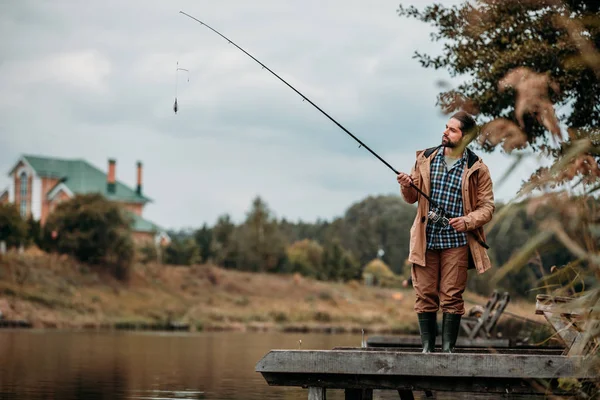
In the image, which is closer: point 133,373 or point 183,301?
point 133,373

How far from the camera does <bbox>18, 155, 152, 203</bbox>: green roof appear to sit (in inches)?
2699

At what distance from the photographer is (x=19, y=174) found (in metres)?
70.1

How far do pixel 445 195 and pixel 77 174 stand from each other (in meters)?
64.9

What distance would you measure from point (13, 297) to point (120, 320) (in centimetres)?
427

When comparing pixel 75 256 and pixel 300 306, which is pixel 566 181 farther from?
pixel 75 256

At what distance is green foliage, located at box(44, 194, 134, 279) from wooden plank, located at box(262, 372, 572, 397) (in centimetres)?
4262

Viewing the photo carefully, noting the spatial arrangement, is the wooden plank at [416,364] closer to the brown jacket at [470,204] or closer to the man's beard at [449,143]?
the brown jacket at [470,204]

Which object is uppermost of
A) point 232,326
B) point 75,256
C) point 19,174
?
point 19,174

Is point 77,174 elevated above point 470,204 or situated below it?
above

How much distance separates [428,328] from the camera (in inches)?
270

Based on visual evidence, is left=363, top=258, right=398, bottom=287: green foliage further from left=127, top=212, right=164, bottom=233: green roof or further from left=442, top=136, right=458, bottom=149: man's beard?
left=442, top=136, right=458, bottom=149: man's beard

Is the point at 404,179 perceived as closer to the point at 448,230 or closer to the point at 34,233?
the point at 448,230

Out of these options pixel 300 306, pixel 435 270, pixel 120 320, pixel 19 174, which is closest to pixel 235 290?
pixel 300 306

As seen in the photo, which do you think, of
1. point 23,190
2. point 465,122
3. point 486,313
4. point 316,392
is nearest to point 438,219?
point 465,122
